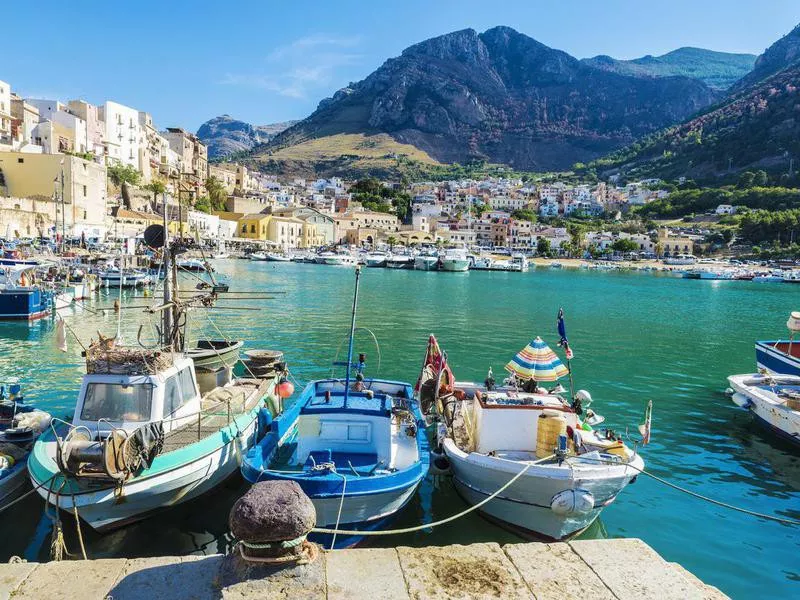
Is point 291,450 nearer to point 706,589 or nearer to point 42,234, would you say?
point 706,589

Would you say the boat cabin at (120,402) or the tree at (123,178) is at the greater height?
the tree at (123,178)

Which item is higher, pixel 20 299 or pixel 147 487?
pixel 20 299

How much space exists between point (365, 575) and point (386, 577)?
0.59 ft

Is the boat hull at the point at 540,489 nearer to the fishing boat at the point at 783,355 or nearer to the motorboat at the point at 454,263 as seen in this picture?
the fishing boat at the point at 783,355

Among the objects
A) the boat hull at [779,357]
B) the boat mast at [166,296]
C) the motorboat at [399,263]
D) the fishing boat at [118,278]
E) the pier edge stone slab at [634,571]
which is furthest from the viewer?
the motorboat at [399,263]

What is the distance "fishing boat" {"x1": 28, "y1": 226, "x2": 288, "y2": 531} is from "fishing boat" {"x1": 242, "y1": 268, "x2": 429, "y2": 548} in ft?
3.14

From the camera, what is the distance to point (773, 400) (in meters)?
15.1

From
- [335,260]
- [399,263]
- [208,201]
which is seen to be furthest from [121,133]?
[399,263]

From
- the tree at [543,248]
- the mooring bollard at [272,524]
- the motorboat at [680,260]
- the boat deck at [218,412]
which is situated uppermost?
the tree at [543,248]

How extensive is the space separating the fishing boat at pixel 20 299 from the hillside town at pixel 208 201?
9.05m

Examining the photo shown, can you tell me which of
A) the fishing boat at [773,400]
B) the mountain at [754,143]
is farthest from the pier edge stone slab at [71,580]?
the mountain at [754,143]

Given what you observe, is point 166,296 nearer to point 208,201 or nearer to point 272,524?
point 272,524

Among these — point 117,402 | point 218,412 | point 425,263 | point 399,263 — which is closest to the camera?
point 117,402

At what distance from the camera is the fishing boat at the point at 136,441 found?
805 cm
